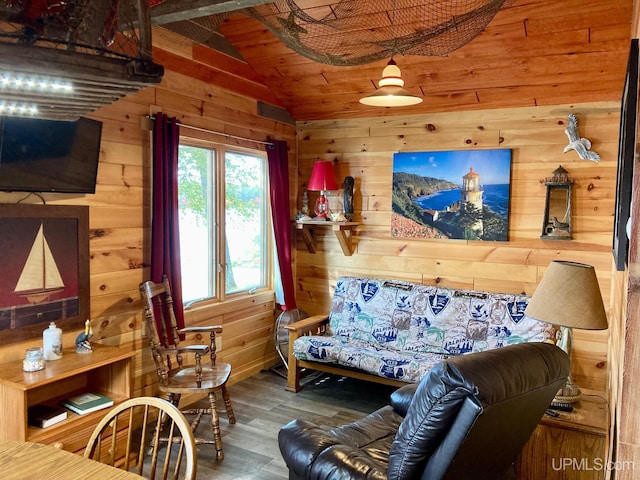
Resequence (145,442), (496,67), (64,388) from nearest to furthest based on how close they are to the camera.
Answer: (145,442) < (64,388) < (496,67)

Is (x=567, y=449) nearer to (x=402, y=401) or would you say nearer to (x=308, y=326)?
(x=402, y=401)

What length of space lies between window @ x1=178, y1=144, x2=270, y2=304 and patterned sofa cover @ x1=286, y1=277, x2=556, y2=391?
2.38ft

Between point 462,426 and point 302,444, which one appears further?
point 302,444

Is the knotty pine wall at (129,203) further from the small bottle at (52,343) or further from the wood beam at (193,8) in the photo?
the wood beam at (193,8)

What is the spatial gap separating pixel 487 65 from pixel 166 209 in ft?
8.06

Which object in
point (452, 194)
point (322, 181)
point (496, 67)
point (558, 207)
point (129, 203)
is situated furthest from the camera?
point (322, 181)

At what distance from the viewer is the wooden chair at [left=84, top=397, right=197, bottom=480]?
59.7 inches

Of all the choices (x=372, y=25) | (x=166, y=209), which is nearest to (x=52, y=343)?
(x=166, y=209)

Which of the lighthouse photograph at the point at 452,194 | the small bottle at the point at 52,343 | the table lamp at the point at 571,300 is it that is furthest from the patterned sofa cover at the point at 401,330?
the small bottle at the point at 52,343

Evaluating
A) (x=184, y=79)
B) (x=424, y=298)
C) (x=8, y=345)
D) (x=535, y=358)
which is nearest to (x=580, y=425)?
(x=535, y=358)

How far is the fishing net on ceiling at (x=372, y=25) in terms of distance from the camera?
2.63 meters

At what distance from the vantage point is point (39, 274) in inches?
109

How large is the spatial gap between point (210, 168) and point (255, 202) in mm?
674

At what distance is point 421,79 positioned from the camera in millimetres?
3889
